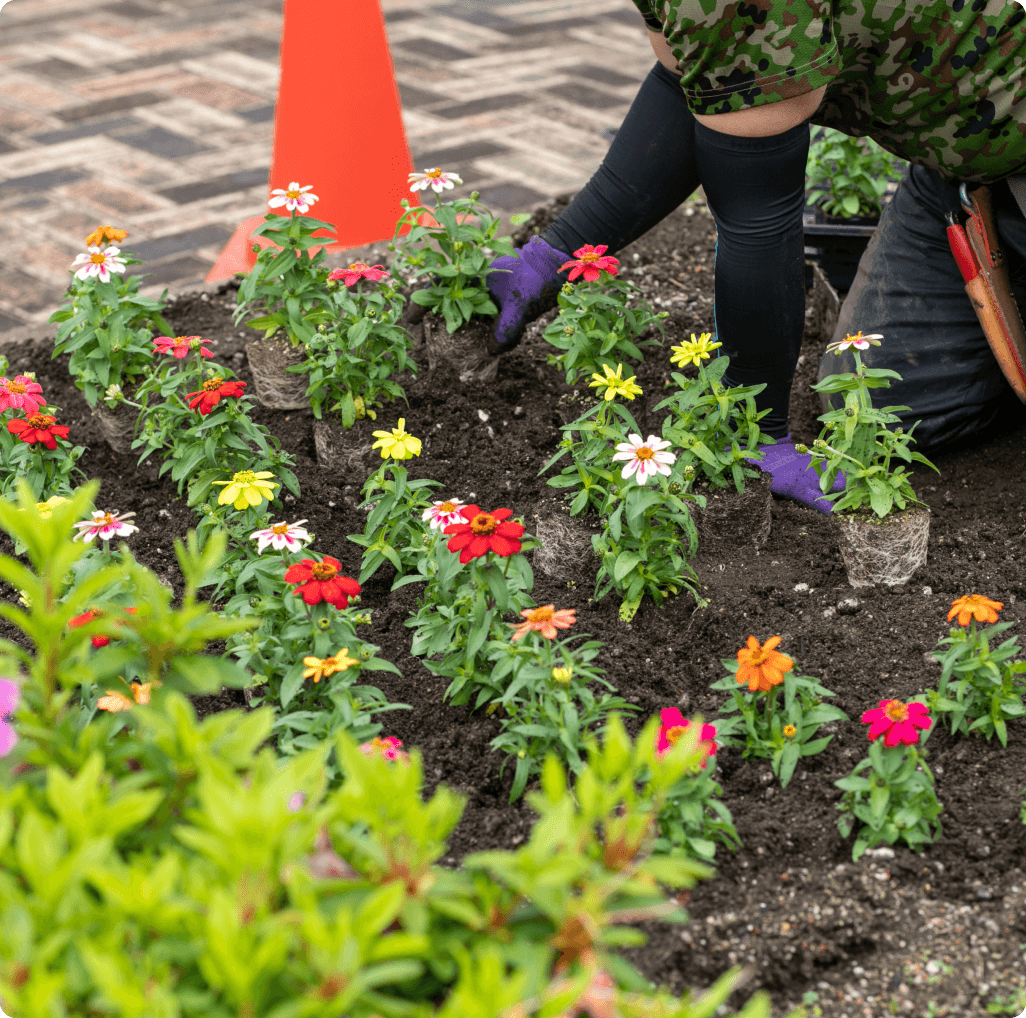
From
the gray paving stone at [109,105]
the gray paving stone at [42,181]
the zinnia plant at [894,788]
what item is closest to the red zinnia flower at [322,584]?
the zinnia plant at [894,788]

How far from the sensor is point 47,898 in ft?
3.21

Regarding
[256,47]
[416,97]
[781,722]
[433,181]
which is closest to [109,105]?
[256,47]

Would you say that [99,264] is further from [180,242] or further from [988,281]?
[988,281]

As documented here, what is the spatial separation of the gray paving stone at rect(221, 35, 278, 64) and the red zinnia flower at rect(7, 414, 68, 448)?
366 centimetres

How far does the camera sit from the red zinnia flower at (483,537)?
5.56 ft

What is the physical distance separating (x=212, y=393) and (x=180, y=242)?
6.18ft

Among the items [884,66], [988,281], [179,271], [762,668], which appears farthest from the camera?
[179,271]

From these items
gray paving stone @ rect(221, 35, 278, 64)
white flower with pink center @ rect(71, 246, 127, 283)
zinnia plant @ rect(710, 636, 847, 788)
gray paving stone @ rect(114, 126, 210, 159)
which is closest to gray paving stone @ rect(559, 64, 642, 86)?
gray paving stone @ rect(221, 35, 278, 64)

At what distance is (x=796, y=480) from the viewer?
2520 mm

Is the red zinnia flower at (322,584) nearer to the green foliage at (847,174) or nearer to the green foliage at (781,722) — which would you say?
the green foliage at (781,722)

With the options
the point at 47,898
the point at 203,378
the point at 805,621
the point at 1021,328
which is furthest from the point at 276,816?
the point at 1021,328

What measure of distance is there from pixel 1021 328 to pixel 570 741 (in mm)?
1543

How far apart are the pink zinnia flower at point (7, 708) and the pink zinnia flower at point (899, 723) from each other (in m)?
1.12

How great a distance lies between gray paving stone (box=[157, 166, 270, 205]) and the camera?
4227 mm
